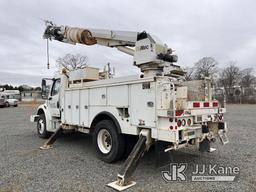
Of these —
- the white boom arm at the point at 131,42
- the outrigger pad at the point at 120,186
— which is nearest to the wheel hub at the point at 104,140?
the outrigger pad at the point at 120,186

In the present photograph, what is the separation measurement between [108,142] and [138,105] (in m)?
1.60

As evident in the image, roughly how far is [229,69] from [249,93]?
15.7m

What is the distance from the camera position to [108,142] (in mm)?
6238

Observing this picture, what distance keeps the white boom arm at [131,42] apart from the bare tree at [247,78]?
204ft

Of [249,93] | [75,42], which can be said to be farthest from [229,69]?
[75,42]

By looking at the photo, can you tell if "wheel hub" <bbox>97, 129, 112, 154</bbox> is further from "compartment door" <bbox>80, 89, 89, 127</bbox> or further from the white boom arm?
the white boom arm

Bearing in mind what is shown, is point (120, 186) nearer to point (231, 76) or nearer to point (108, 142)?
point (108, 142)

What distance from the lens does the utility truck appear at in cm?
477

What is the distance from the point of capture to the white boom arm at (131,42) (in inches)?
225

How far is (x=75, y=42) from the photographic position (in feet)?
26.2

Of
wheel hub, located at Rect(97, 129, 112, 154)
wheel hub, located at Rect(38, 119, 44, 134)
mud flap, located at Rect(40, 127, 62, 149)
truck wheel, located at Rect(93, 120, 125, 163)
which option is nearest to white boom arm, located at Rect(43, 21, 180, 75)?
truck wheel, located at Rect(93, 120, 125, 163)

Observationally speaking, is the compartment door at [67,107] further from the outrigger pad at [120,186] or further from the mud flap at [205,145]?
the mud flap at [205,145]

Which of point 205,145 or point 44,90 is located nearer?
point 205,145

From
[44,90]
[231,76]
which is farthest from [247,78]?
[44,90]
